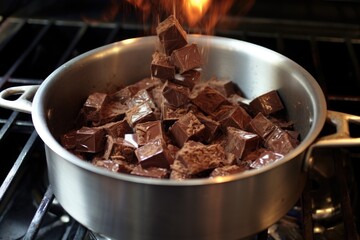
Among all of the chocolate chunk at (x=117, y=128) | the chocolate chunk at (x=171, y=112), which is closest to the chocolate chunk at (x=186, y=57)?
the chocolate chunk at (x=171, y=112)

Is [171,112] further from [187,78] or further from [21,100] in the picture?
[21,100]

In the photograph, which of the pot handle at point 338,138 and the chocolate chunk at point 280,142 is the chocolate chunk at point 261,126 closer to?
the chocolate chunk at point 280,142

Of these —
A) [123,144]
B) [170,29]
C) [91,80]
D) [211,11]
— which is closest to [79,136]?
[123,144]

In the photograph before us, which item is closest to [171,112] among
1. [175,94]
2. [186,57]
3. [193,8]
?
[175,94]

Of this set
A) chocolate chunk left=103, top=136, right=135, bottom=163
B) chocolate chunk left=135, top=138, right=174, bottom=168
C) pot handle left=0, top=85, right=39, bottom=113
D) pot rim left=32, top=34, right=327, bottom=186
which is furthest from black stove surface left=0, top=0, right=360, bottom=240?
chocolate chunk left=135, top=138, right=174, bottom=168

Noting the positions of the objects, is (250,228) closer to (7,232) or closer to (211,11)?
(7,232)

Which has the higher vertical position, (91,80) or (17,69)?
(91,80)

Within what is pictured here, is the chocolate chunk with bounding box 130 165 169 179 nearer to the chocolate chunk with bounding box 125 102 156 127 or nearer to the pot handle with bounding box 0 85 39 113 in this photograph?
the chocolate chunk with bounding box 125 102 156 127
